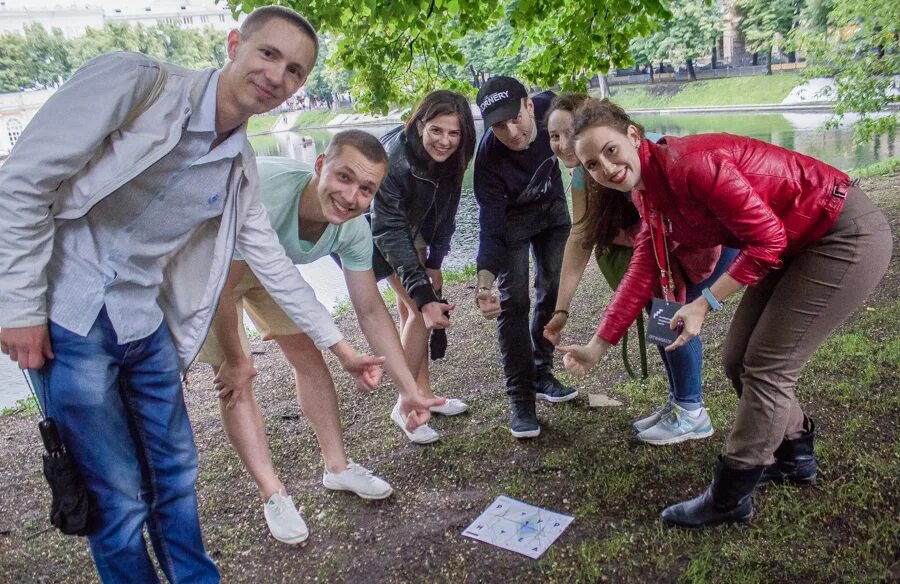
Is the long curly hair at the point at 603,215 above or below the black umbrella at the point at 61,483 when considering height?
above

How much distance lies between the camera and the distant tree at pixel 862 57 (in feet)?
33.4

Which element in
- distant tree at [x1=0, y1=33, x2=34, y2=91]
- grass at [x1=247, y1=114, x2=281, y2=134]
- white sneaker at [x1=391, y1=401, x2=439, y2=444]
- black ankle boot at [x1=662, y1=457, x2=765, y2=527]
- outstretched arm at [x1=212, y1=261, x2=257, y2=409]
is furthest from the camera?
grass at [x1=247, y1=114, x2=281, y2=134]

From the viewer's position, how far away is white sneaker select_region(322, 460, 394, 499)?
9.96ft

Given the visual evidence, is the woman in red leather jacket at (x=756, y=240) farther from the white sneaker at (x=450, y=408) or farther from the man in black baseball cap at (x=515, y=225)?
the white sneaker at (x=450, y=408)

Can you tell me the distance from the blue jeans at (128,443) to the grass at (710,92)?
105 feet

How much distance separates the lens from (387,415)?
409cm

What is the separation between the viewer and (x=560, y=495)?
2.92m

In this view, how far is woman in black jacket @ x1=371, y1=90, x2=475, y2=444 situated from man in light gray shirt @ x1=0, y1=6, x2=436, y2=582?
1.11 meters

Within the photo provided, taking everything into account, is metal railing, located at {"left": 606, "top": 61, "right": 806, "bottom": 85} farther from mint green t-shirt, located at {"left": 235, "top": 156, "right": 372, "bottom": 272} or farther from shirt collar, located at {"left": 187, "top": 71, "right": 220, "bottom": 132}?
shirt collar, located at {"left": 187, "top": 71, "right": 220, "bottom": 132}

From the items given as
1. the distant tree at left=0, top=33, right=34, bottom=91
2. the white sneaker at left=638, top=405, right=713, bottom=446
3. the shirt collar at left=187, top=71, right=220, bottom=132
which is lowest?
the white sneaker at left=638, top=405, right=713, bottom=446

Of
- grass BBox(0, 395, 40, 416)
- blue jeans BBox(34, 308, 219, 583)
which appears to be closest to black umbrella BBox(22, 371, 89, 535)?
blue jeans BBox(34, 308, 219, 583)

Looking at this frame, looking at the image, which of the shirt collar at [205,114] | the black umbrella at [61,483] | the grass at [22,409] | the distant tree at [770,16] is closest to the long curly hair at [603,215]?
the shirt collar at [205,114]

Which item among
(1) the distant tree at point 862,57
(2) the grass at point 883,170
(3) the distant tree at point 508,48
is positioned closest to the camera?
(3) the distant tree at point 508,48

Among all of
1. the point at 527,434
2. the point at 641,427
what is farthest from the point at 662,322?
the point at 527,434
